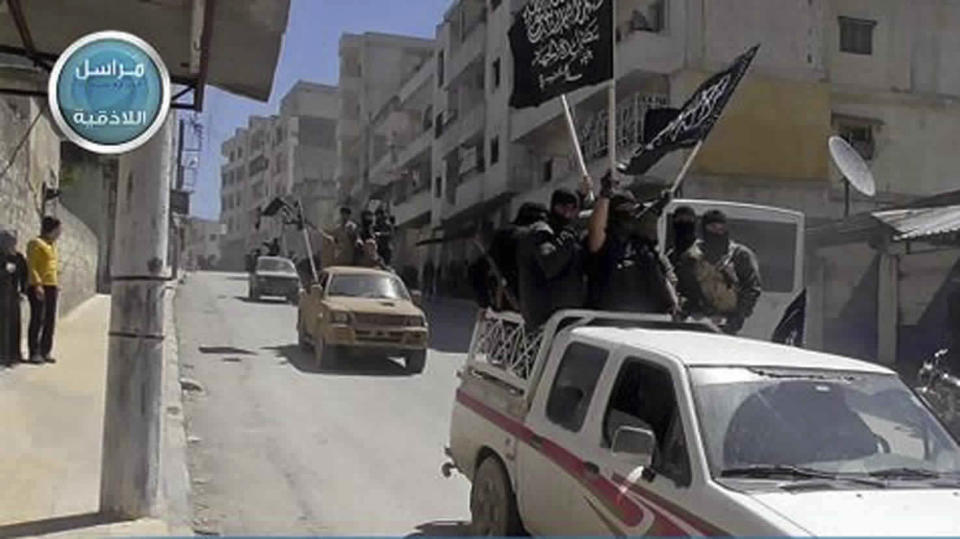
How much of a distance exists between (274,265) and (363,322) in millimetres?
21155

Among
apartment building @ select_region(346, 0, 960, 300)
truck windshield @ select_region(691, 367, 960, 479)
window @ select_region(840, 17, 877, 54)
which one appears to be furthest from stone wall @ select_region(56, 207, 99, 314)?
window @ select_region(840, 17, 877, 54)

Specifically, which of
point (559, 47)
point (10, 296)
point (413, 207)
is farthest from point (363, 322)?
point (413, 207)

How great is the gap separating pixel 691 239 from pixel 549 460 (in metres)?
3.48

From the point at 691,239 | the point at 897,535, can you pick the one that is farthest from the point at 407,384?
the point at 897,535

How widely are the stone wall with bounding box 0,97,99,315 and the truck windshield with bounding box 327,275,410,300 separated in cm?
512

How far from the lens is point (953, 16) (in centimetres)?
3148

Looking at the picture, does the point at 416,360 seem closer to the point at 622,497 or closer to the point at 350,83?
the point at 622,497

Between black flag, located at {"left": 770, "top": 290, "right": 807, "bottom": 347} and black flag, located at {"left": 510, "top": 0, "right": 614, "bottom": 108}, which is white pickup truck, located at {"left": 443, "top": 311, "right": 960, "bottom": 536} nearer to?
black flag, located at {"left": 510, "top": 0, "right": 614, "bottom": 108}

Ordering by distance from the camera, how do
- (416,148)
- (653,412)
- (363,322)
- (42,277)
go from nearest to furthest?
(653,412), (42,277), (363,322), (416,148)

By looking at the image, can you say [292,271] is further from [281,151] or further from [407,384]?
[281,151]

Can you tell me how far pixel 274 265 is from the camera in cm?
3666

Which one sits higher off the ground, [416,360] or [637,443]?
[637,443]

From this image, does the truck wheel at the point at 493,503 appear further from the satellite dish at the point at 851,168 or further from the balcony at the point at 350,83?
the balcony at the point at 350,83
